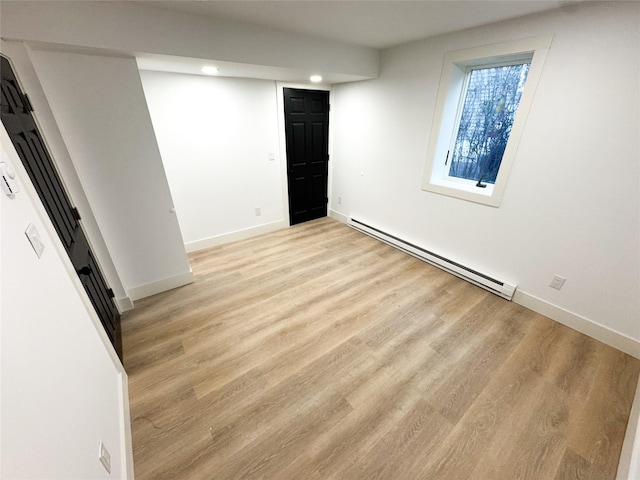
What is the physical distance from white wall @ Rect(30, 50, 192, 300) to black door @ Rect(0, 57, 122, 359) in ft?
0.71

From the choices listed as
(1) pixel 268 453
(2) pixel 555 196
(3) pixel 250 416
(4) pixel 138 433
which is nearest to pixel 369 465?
(1) pixel 268 453

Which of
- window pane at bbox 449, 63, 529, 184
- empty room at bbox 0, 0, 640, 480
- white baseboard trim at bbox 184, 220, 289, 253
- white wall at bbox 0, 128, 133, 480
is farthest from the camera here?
white baseboard trim at bbox 184, 220, 289, 253

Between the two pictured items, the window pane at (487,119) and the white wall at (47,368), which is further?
the window pane at (487,119)

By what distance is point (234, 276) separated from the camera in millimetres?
2906

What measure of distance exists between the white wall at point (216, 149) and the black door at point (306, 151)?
230 millimetres

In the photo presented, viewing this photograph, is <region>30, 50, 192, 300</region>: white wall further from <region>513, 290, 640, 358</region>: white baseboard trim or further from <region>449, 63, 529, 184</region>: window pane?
<region>513, 290, 640, 358</region>: white baseboard trim

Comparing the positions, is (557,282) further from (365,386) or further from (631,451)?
(365,386)

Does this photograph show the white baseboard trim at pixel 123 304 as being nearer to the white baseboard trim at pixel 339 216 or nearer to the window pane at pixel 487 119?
the white baseboard trim at pixel 339 216

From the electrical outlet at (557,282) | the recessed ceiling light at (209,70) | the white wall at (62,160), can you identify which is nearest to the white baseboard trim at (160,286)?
the white wall at (62,160)

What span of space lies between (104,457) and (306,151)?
3.80 meters

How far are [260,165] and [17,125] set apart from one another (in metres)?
2.42

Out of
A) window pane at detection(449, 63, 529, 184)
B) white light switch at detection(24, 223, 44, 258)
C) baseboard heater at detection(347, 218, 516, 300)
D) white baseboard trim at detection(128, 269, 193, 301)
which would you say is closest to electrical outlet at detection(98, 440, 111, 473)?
white light switch at detection(24, 223, 44, 258)

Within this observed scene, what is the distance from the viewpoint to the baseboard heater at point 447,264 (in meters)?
2.51

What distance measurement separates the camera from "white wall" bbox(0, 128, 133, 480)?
2.35 feet
